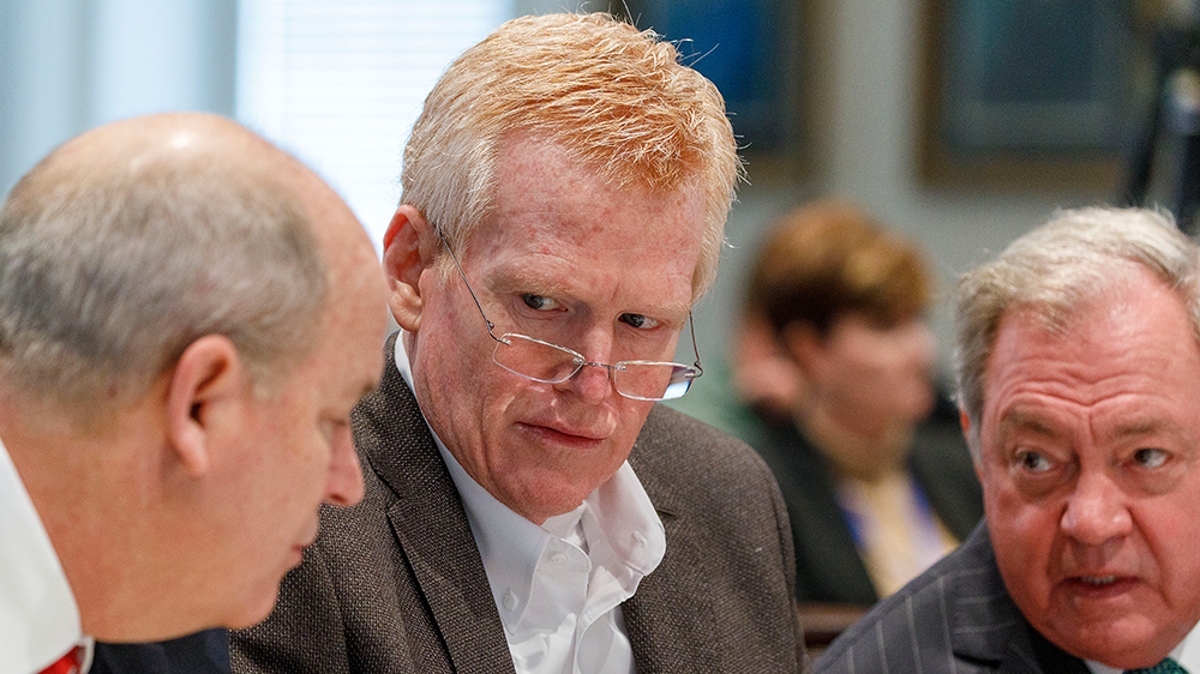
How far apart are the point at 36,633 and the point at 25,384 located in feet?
0.66

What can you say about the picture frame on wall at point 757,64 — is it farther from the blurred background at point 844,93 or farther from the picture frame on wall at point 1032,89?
the picture frame on wall at point 1032,89

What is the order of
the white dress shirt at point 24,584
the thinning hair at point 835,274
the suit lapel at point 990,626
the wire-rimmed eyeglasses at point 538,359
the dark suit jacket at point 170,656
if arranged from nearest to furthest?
the white dress shirt at point 24,584
the dark suit jacket at point 170,656
the wire-rimmed eyeglasses at point 538,359
the suit lapel at point 990,626
the thinning hair at point 835,274

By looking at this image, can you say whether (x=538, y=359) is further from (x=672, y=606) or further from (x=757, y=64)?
(x=757, y=64)

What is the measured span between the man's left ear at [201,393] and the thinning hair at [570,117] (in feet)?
1.97

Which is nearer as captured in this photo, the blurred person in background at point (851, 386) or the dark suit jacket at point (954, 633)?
the dark suit jacket at point (954, 633)

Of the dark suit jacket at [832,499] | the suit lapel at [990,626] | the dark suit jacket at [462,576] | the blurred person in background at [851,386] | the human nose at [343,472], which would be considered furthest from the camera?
the blurred person in background at [851,386]

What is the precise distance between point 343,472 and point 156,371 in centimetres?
23

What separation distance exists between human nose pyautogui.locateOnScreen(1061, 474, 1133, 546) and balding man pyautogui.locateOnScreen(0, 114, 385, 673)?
1151mm

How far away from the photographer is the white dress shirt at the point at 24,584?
0.97 metres

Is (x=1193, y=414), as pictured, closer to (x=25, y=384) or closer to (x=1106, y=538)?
(x=1106, y=538)

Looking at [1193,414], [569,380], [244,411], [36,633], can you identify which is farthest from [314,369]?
[1193,414]

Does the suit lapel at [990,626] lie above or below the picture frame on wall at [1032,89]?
below

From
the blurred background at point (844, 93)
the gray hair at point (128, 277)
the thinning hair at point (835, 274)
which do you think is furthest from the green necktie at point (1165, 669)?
the blurred background at point (844, 93)

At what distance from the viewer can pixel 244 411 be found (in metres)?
1.03
